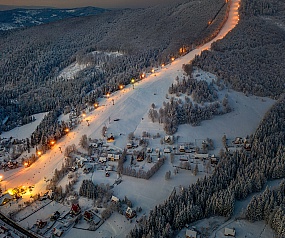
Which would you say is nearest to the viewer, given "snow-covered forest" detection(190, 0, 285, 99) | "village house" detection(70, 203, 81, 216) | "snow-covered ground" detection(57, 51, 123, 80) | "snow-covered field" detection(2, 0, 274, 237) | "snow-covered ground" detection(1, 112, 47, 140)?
"village house" detection(70, 203, 81, 216)

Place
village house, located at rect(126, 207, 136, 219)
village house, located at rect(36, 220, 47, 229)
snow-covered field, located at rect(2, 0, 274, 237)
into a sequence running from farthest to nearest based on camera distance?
1. snow-covered field, located at rect(2, 0, 274, 237)
2. village house, located at rect(126, 207, 136, 219)
3. village house, located at rect(36, 220, 47, 229)

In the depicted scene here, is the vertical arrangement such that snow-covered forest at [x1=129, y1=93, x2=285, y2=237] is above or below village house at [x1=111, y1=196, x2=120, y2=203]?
above

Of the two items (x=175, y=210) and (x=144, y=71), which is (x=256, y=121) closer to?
(x=175, y=210)

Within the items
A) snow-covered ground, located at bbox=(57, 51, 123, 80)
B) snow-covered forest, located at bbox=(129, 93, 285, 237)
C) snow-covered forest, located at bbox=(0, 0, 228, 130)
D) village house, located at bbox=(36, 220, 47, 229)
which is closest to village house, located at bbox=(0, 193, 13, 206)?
village house, located at bbox=(36, 220, 47, 229)

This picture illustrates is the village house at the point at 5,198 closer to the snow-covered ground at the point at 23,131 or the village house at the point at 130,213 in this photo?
the village house at the point at 130,213

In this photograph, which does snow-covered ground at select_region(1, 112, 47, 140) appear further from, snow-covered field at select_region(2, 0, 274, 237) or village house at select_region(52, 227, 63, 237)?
village house at select_region(52, 227, 63, 237)

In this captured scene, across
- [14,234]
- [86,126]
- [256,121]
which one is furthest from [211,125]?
[14,234]

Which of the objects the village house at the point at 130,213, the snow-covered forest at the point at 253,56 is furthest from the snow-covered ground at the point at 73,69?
the village house at the point at 130,213

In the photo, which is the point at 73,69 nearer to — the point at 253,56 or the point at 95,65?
the point at 95,65

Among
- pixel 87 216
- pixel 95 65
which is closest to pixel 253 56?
pixel 95 65
